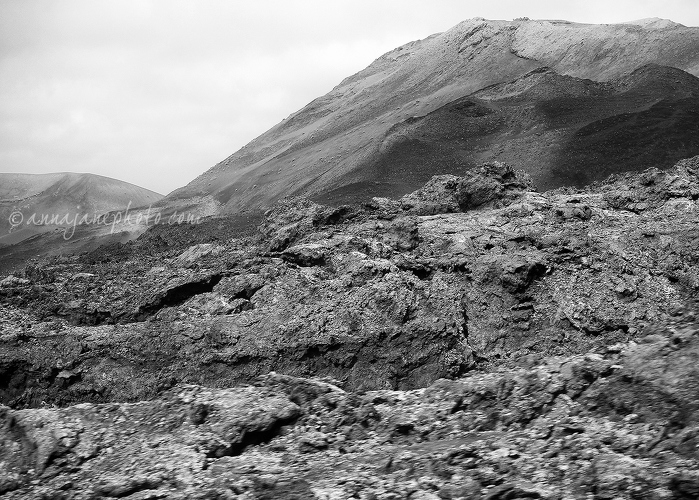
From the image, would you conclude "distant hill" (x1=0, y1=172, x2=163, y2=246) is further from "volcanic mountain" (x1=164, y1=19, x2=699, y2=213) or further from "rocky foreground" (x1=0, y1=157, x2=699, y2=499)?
"rocky foreground" (x1=0, y1=157, x2=699, y2=499)

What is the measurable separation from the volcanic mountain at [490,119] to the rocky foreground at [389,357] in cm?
1939

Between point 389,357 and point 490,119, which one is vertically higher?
point 490,119

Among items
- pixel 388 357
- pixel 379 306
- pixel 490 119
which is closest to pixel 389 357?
pixel 388 357

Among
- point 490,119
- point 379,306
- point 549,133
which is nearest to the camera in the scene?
point 379,306

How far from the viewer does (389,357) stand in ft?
55.7

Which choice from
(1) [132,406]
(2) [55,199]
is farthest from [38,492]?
(2) [55,199]

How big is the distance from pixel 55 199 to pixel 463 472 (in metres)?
108

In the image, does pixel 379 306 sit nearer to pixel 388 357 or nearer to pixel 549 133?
pixel 388 357

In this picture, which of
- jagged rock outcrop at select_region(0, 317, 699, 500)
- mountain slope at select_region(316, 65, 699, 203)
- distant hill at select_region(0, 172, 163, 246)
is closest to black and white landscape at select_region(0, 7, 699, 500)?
jagged rock outcrop at select_region(0, 317, 699, 500)

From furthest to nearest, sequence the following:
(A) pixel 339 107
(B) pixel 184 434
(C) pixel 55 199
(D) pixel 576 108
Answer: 1. (C) pixel 55 199
2. (A) pixel 339 107
3. (D) pixel 576 108
4. (B) pixel 184 434

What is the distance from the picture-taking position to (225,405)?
11531mm

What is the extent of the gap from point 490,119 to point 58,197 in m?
76.2

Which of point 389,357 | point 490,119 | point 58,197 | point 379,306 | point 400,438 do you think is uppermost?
point 58,197

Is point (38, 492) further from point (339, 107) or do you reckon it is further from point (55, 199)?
point (55, 199)
